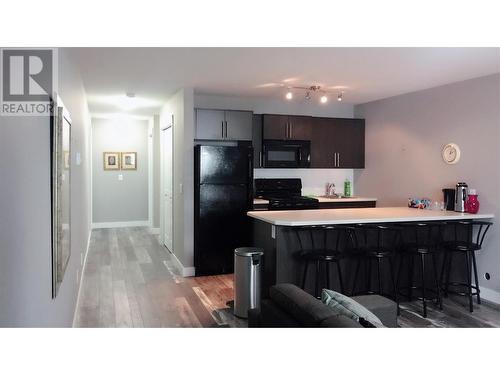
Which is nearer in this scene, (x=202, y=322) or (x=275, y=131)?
(x=202, y=322)

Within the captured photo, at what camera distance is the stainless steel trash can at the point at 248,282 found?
3.98 metres

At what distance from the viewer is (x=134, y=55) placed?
12.2ft

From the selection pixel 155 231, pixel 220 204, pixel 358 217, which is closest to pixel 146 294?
pixel 220 204

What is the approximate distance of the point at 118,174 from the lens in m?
9.38

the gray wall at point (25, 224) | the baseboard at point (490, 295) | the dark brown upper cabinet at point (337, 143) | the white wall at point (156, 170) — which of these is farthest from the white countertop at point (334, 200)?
the gray wall at point (25, 224)

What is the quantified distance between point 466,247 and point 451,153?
48.7 inches

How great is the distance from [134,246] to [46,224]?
5.46 m

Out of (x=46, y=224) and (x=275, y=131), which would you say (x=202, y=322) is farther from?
(x=275, y=131)

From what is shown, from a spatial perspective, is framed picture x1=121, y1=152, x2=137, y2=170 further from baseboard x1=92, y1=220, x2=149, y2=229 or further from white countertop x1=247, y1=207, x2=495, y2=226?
white countertop x1=247, y1=207, x2=495, y2=226

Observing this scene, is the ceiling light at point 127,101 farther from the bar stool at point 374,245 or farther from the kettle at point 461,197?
the kettle at point 461,197

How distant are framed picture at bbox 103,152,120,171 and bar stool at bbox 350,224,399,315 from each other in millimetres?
6452

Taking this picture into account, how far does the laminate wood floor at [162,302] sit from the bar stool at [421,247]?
0.56 ft

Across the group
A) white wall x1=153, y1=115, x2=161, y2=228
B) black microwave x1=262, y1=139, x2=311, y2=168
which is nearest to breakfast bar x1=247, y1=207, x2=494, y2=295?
black microwave x1=262, y1=139, x2=311, y2=168
